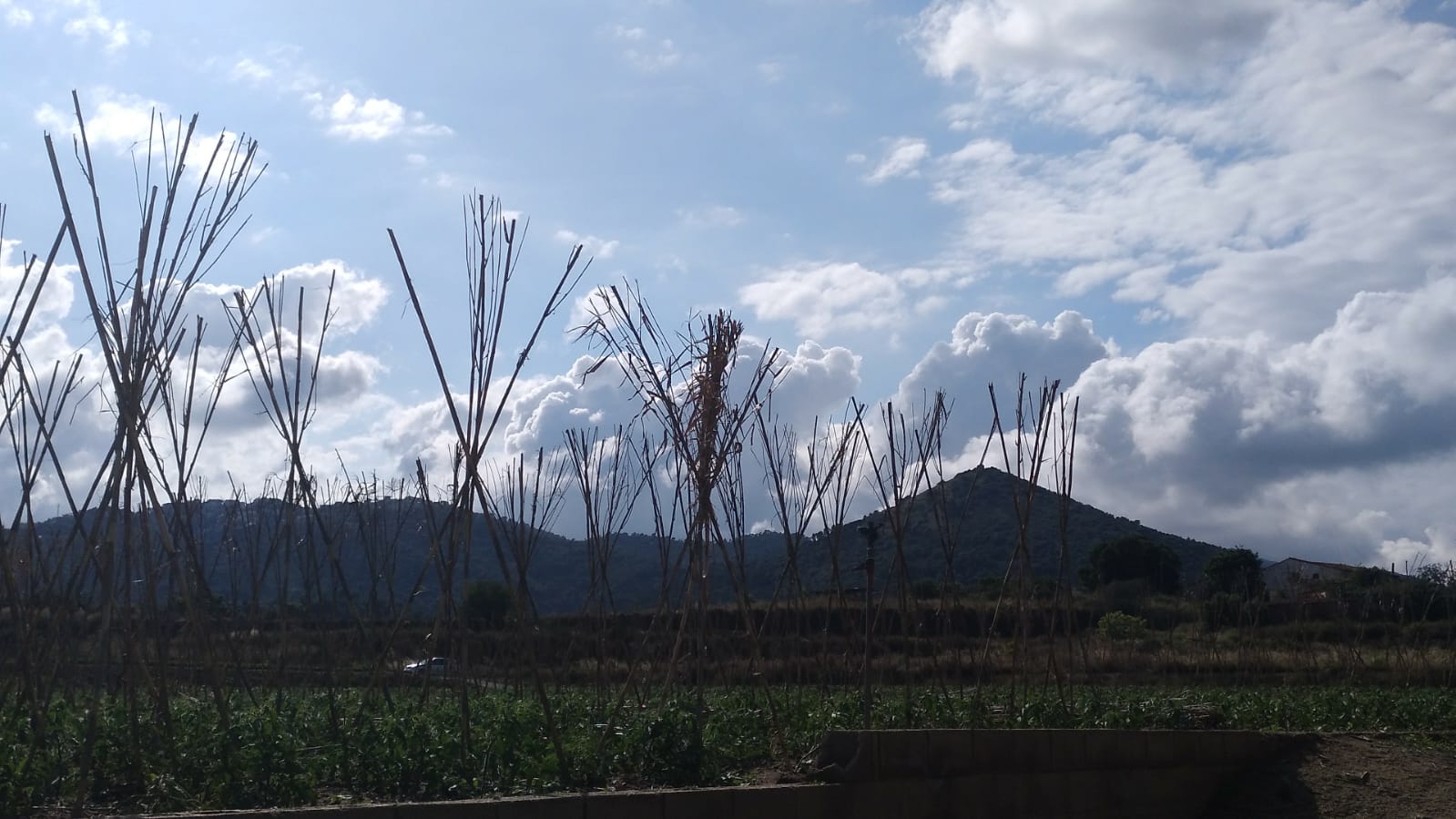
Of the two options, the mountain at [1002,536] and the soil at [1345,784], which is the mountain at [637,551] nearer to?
the mountain at [1002,536]

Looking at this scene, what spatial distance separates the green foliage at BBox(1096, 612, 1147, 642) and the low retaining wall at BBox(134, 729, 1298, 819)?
483 inches

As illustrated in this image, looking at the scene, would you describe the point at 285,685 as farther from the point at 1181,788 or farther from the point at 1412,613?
the point at 1412,613

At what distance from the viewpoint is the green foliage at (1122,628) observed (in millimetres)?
19178

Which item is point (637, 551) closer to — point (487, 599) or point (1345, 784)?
point (487, 599)

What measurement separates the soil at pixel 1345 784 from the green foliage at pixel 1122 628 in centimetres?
1144

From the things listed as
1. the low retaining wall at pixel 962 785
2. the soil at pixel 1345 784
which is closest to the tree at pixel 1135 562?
the soil at pixel 1345 784

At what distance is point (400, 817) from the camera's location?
140 inches

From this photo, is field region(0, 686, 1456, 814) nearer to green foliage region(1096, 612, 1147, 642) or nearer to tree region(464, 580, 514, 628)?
green foliage region(1096, 612, 1147, 642)

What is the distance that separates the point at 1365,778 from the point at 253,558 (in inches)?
274

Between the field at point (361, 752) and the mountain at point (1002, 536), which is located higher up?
the mountain at point (1002, 536)

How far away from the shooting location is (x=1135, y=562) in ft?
110

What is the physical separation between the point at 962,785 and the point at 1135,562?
3006cm

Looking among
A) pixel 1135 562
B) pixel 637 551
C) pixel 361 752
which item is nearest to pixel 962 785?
pixel 361 752

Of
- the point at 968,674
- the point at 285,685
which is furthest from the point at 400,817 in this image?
the point at 968,674
